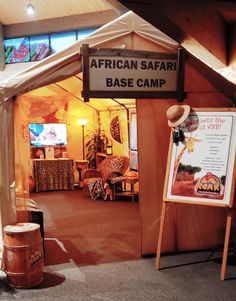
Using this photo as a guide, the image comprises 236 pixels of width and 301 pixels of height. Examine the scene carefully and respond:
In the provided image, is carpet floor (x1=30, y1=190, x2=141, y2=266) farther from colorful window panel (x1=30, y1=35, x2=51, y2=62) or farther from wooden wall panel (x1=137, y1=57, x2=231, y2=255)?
colorful window panel (x1=30, y1=35, x2=51, y2=62)

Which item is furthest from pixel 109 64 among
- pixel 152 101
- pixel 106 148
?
pixel 106 148

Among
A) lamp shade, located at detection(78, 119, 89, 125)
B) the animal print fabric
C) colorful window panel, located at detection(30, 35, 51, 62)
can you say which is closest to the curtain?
the animal print fabric

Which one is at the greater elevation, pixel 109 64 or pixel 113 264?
pixel 109 64

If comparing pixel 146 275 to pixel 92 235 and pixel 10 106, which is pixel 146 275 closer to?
pixel 92 235

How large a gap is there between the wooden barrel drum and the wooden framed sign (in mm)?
1375

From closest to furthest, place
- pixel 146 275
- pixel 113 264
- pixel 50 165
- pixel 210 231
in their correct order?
pixel 146 275
pixel 113 264
pixel 210 231
pixel 50 165

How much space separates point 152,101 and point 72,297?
6.59 feet

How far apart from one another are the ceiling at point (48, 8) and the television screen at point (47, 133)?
2.71m

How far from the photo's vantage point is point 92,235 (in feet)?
15.4

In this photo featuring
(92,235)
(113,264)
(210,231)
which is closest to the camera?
(113,264)

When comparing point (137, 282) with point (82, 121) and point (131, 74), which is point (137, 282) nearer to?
point (131, 74)

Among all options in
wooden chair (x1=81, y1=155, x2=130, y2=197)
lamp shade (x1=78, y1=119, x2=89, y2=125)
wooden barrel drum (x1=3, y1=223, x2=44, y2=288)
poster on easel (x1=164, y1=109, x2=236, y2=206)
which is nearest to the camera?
wooden barrel drum (x1=3, y1=223, x2=44, y2=288)

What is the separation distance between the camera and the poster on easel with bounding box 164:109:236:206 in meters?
3.35

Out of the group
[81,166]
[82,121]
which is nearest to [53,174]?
[81,166]
